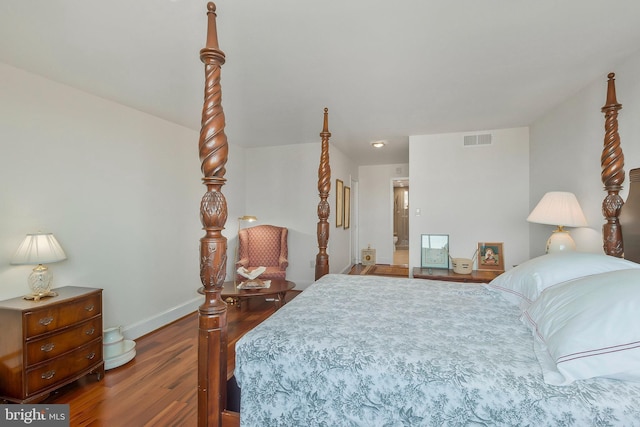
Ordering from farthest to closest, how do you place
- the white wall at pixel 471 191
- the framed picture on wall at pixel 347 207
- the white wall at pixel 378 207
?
the white wall at pixel 378 207 < the framed picture on wall at pixel 347 207 < the white wall at pixel 471 191

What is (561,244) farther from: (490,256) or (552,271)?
(552,271)

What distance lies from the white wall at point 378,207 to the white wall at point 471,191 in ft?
8.34

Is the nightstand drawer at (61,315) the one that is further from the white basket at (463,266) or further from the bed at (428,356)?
the white basket at (463,266)

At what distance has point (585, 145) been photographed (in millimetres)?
2703

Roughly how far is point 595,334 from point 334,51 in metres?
2.02

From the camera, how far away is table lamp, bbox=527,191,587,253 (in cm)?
256

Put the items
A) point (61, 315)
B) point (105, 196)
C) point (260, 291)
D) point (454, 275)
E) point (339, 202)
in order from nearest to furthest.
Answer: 1. point (61, 315)
2. point (105, 196)
3. point (260, 291)
4. point (454, 275)
5. point (339, 202)

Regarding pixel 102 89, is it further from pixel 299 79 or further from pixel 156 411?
pixel 156 411

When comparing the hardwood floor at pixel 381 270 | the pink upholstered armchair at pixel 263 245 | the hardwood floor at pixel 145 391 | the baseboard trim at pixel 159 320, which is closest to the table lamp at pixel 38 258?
the hardwood floor at pixel 145 391

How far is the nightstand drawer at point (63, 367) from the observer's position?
2.00m

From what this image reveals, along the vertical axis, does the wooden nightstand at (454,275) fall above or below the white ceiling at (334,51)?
below

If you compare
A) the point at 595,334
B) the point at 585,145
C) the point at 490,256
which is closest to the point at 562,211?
the point at 585,145

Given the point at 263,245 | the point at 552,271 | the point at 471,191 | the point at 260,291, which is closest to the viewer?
the point at 552,271

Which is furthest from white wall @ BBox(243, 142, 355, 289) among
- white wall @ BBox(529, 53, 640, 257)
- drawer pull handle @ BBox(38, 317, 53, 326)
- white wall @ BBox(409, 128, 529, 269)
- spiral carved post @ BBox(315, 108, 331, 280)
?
drawer pull handle @ BBox(38, 317, 53, 326)
